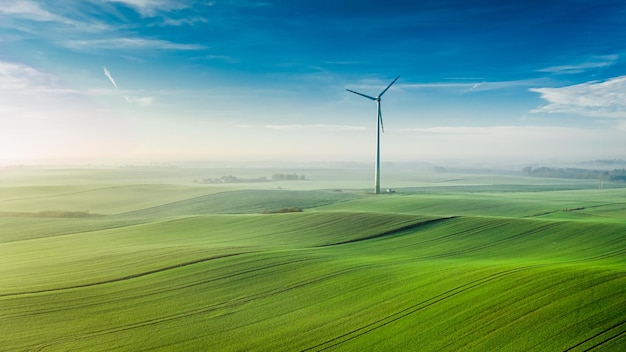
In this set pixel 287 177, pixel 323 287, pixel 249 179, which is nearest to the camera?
pixel 323 287

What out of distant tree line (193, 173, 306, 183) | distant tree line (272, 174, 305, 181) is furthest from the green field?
distant tree line (272, 174, 305, 181)

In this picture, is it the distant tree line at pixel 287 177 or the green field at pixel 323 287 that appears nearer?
the green field at pixel 323 287

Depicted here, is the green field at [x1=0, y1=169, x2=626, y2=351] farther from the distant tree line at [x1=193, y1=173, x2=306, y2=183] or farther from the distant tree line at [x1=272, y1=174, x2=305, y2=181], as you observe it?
the distant tree line at [x1=272, y1=174, x2=305, y2=181]

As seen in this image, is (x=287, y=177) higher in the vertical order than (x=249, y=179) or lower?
higher

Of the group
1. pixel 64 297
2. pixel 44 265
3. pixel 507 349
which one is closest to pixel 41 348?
pixel 64 297

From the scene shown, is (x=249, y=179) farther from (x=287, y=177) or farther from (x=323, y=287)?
(x=323, y=287)

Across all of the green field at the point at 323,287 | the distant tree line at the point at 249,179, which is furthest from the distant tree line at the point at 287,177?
the green field at the point at 323,287

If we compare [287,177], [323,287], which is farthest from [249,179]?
[323,287]

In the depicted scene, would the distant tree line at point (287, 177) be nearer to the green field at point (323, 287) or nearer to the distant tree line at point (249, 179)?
the distant tree line at point (249, 179)
